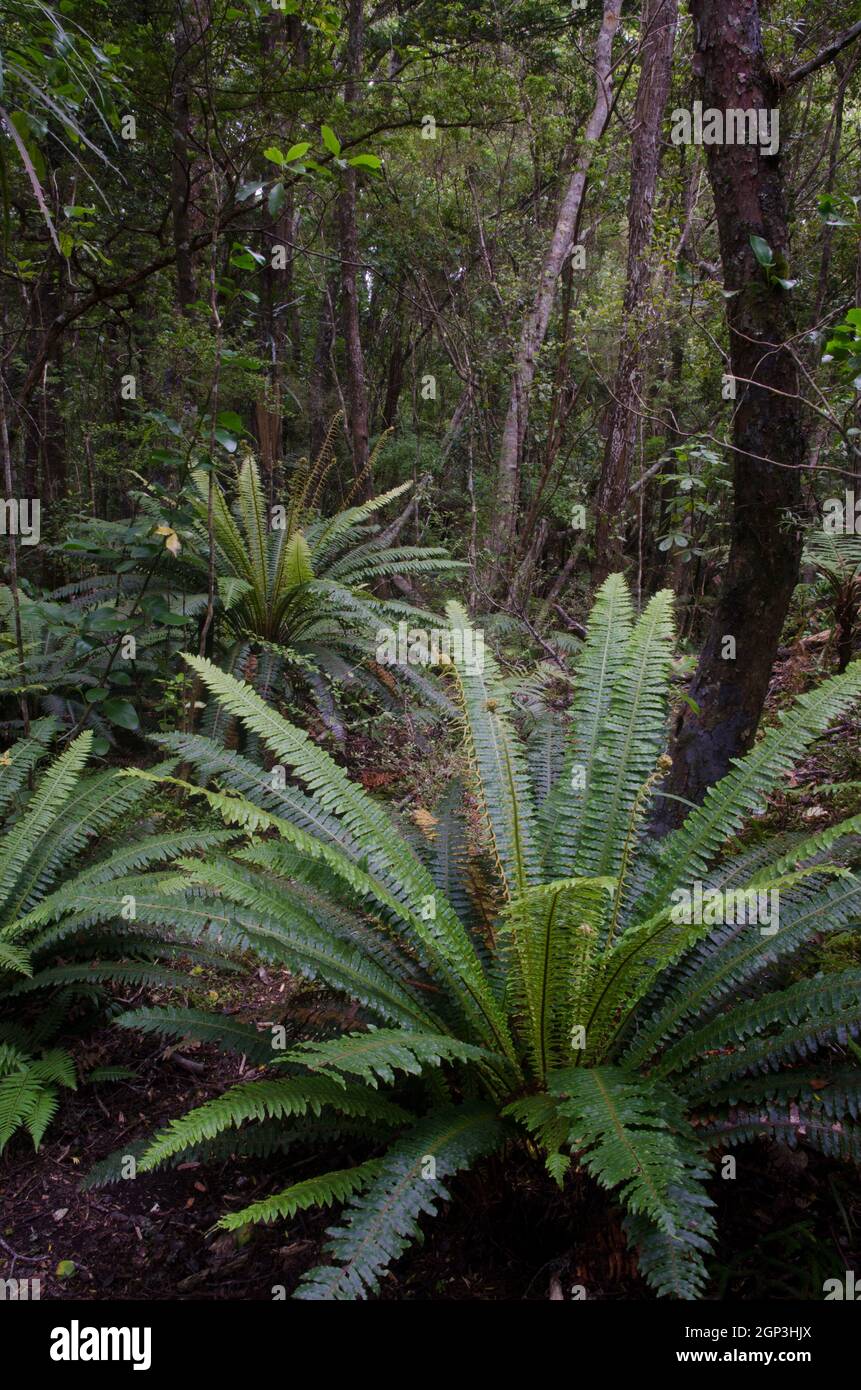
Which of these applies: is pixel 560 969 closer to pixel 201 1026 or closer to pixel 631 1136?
pixel 631 1136

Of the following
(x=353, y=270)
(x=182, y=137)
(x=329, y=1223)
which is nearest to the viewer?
(x=329, y=1223)

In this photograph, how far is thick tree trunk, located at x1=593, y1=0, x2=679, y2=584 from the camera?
18.3 feet

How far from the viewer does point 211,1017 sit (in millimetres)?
1957

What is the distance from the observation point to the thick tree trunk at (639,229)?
5582 millimetres

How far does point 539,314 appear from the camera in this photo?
280 inches

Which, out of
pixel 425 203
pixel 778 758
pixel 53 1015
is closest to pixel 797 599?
pixel 778 758

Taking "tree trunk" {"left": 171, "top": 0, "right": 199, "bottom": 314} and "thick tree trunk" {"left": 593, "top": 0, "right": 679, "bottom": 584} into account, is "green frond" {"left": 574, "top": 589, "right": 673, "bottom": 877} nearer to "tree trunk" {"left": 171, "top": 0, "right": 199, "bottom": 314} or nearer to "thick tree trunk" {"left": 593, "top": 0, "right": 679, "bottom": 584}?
"tree trunk" {"left": 171, "top": 0, "right": 199, "bottom": 314}

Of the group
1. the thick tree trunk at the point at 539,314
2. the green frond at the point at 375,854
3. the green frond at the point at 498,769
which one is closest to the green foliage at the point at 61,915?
the green frond at the point at 375,854

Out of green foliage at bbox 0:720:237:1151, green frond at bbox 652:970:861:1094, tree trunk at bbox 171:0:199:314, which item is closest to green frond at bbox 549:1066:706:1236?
green frond at bbox 652:970:861:1094

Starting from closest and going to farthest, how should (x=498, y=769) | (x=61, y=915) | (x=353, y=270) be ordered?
(x=498, y=769)
(x=61, y=915)
(x=353, y=270)

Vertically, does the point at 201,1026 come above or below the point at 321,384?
below

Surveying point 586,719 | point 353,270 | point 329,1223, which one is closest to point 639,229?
point 353,270

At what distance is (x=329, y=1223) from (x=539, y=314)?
693cm

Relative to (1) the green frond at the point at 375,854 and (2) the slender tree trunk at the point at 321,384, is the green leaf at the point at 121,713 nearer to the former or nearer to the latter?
(1) the green frond at the point at 375,854
